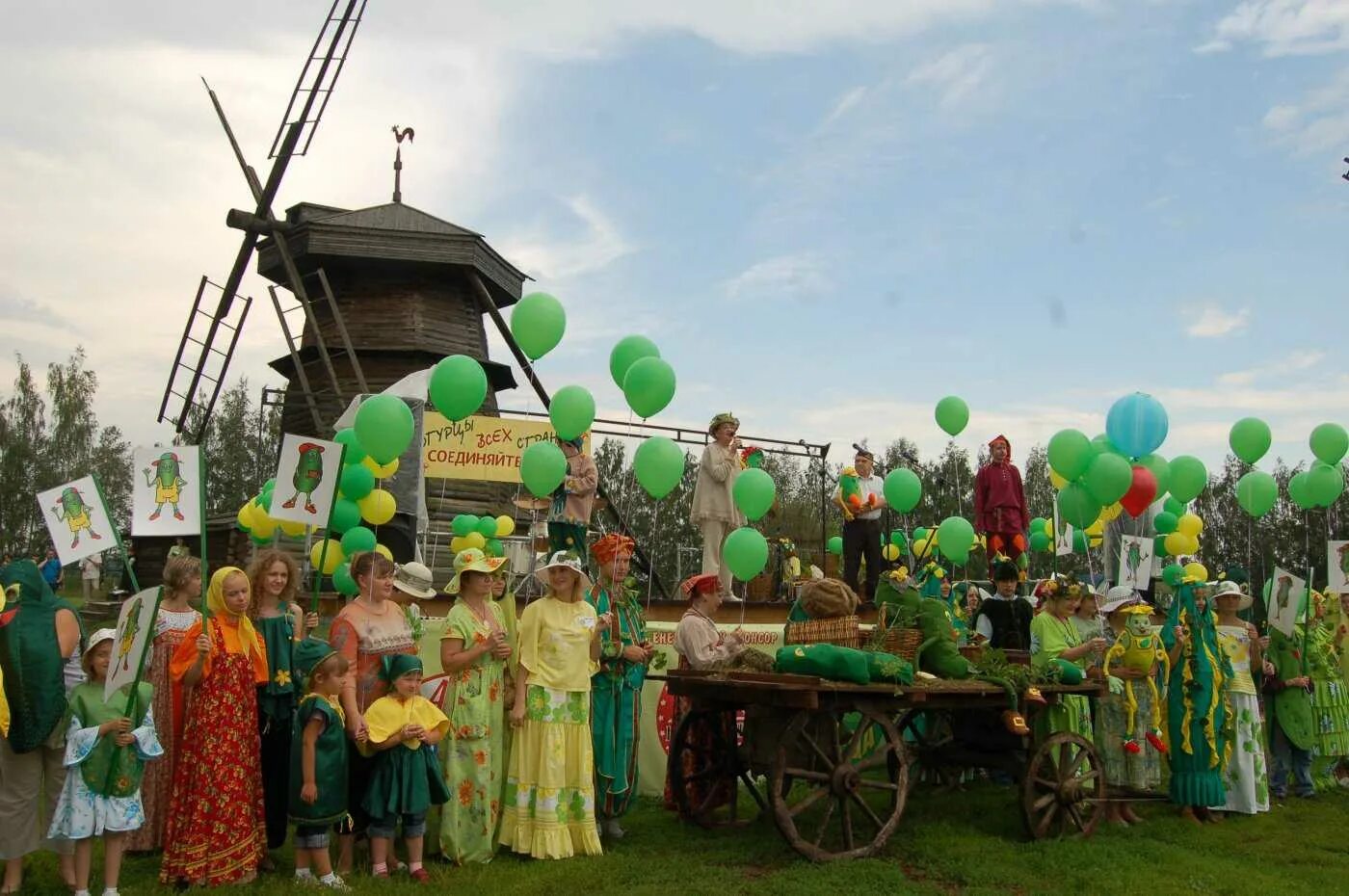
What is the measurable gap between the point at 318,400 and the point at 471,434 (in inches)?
149

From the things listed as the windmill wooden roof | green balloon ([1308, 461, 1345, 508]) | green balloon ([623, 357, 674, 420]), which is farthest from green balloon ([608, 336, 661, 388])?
the windmill wooden roof

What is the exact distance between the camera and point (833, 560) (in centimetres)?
1670

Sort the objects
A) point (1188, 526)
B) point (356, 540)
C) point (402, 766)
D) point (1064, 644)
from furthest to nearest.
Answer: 1. point (1188, 526)
2. point (356, 540)
3. point (1064, 644)
4. point (402, 766)

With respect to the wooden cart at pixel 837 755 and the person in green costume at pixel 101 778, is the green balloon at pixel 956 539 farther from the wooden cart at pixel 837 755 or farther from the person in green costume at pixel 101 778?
the person in green costume at pixel 101 778

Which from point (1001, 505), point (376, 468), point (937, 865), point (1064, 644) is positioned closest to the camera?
point (937, 865)

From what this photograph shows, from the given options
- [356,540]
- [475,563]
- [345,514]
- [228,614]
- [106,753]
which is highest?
[345,514]

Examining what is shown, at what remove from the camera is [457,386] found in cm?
875

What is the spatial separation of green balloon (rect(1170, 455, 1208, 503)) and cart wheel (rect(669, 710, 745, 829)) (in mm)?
5840

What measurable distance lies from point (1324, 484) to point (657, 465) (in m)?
6.42

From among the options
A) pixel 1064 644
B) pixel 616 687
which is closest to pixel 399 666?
pixel 616 687

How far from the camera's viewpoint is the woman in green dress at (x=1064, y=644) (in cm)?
774

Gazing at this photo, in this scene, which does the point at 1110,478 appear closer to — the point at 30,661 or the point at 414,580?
the point at 414,580

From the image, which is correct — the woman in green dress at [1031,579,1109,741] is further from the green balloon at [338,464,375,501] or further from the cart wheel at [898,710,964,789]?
the green balloon at [338,464,375,501]

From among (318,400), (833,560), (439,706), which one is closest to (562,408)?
(439,706)
